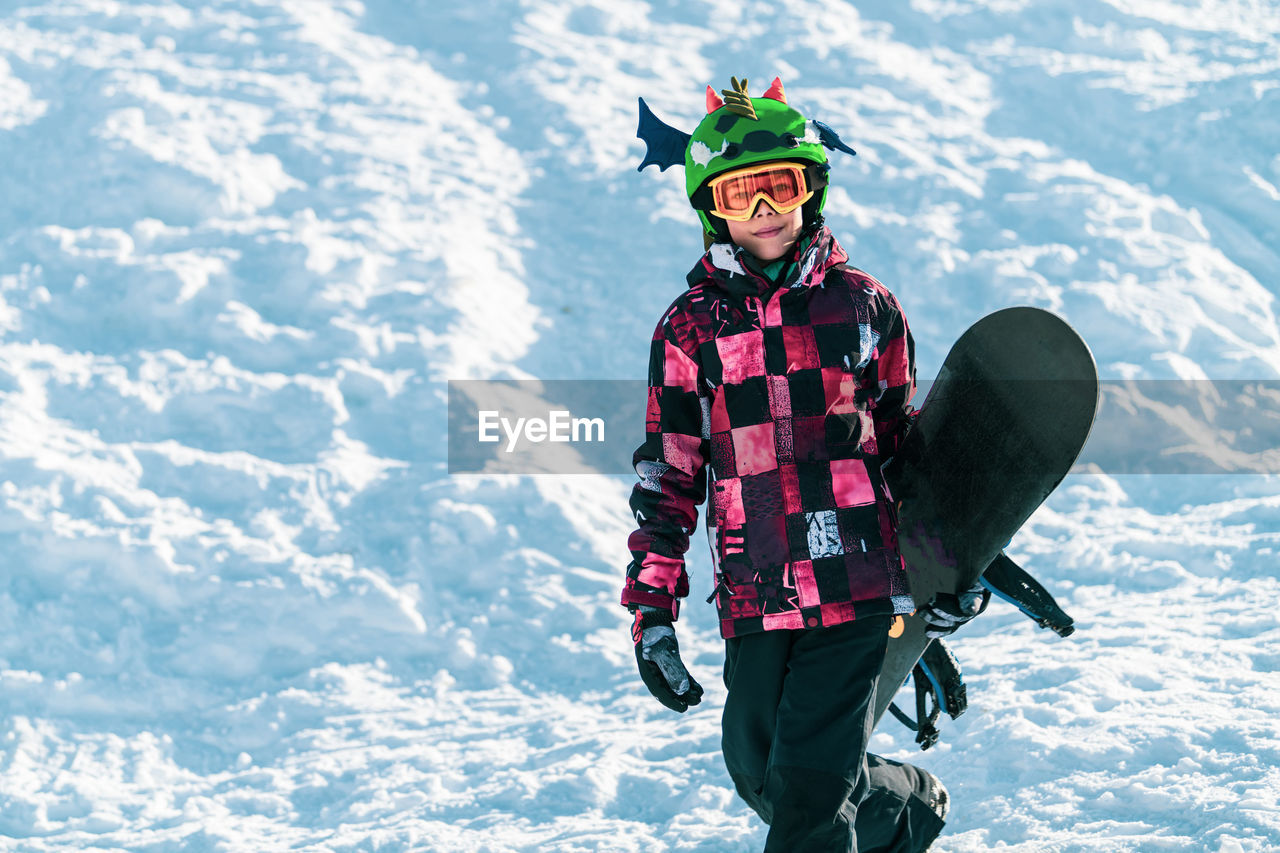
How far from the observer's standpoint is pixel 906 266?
7.74 metres

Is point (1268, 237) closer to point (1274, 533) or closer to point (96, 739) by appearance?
point (1274, 533)

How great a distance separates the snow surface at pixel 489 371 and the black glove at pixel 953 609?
42.4 inches

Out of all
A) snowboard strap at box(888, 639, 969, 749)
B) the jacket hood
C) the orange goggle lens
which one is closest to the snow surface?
snowboard strap at box(888, 639, 969, 749)

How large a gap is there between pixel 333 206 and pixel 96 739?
171 inches

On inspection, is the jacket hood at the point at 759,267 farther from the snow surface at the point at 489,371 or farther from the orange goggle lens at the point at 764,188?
the snow surface at the point at 489,371

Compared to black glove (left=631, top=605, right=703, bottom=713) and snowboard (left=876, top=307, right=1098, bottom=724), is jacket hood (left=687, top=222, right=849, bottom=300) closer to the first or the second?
snowboard (left=876, top=307, right=1098, bottom=724)

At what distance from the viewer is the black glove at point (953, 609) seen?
8.93ft

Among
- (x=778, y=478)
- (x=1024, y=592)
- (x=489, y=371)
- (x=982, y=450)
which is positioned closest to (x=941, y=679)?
(x=1024, y=592)

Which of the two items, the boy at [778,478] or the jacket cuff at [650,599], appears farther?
the jacket cuff at [650,599]

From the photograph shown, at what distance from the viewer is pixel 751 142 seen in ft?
8.84

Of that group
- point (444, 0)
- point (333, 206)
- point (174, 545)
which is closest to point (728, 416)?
point (174, 545)

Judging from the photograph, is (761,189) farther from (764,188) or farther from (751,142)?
(751,142)

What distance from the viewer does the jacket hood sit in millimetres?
2654

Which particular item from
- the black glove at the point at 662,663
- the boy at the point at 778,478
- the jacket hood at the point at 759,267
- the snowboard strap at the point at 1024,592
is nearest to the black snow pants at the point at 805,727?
Result: the boy at the point at 778,478
